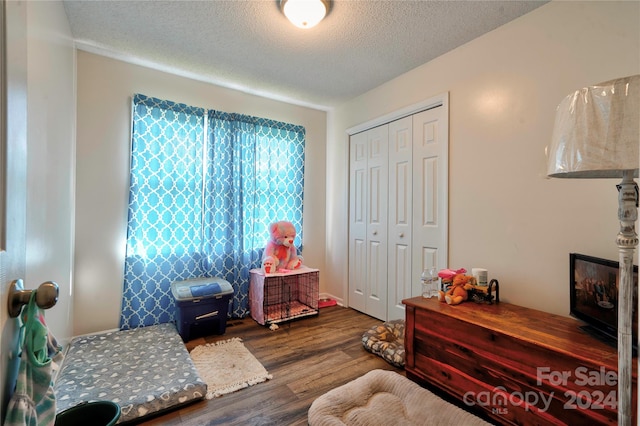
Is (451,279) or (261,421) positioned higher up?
(451,279)

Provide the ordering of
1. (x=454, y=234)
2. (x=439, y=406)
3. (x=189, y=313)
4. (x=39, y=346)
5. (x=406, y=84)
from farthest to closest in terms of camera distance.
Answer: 1. (x=406, y=84)
2. (x=189, y=313)
3. (x=454, y=234)
4. (x=439, y=406)
5. (x=39, y=346)

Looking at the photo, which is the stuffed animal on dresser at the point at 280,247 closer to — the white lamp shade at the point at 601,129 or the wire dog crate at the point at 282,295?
the wire dog crate at the point at 282,295

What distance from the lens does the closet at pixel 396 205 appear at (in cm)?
253

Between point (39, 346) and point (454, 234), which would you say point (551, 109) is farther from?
point (39, 346)

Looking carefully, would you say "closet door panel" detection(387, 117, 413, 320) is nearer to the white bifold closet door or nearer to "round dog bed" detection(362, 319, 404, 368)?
the white bifold closet door

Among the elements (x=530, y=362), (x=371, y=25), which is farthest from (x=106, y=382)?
(x=371, y=25)

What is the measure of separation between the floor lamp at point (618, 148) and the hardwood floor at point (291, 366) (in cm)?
148

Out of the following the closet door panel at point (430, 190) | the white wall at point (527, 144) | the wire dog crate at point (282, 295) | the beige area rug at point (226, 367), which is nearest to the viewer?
the white wall at point (527, 144)

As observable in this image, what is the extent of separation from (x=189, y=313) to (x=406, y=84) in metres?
2.99

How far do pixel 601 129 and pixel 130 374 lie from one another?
2714mm

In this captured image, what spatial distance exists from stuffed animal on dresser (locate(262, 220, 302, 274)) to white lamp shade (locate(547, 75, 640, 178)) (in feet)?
8.23

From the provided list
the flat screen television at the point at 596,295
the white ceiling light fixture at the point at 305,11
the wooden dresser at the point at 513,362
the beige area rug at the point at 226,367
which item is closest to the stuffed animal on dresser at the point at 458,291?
the wooden dresser at the point at 513,362

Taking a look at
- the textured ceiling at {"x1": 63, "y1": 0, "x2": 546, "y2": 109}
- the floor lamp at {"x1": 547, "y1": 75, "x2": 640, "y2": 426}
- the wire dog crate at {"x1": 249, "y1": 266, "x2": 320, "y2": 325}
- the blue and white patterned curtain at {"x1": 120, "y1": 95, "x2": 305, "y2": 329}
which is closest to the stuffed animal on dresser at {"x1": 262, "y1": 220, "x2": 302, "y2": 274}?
the wire dog crate at {"x1": 249, "y1": 266, "x2": 320, "y2": 325}

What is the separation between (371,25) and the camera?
2.09 meters
